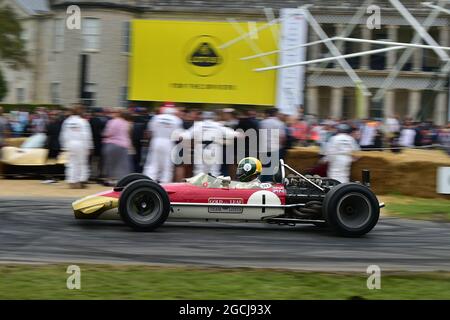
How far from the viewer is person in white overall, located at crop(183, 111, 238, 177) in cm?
1340

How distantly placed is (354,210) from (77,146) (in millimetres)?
5998

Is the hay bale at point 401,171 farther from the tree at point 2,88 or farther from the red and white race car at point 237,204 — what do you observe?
the tree at point 2,88

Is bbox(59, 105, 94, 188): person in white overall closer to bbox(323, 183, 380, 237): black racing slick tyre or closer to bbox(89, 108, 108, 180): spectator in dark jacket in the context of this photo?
bbox(89, 108, 108, 180): spectator in dark jacket

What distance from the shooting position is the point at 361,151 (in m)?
Answer: 14.6

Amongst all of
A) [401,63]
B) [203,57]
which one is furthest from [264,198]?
[203,57]

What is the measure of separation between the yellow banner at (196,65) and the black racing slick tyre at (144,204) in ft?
49.9

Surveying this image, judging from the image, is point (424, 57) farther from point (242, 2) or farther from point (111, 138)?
point (111, 138)

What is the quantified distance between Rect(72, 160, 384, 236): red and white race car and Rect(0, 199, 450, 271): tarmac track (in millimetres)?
187

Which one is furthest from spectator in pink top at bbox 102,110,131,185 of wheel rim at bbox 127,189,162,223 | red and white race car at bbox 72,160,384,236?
wheel rim at bbox 127,189,162,223

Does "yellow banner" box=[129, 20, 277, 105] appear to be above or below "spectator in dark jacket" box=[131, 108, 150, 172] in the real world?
above

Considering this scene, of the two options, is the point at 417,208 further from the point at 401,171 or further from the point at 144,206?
the point at 144,206
